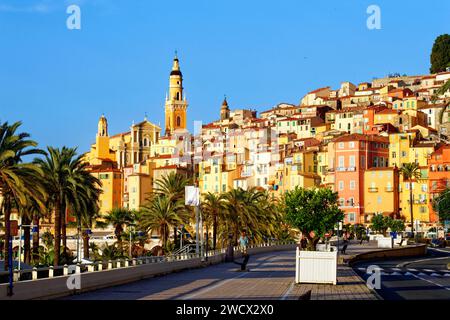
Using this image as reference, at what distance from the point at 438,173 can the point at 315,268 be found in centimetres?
12100

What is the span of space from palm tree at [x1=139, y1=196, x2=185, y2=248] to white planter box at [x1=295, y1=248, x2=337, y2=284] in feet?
155

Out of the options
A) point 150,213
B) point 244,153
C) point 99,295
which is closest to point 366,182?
point 244,153

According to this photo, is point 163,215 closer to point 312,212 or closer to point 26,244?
point 312,212

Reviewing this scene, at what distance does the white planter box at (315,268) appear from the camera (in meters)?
32.1

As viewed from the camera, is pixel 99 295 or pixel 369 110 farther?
pixel 369 110

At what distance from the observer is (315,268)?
32.6 metres

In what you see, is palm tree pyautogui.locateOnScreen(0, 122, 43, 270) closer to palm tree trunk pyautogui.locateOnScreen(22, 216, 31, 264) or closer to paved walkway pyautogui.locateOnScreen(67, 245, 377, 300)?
paved walkway pyautogui.locateOnScreen(67, 245, 377, 300)

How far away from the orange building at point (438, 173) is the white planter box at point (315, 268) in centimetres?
11686

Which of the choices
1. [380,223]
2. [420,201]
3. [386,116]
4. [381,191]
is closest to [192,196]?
[380,223]

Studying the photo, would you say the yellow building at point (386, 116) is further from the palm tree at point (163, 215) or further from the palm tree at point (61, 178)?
the palm tree at point (61, 178)

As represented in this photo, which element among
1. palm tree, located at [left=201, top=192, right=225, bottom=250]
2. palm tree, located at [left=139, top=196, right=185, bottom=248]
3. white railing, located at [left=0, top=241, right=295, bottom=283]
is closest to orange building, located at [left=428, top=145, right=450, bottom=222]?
palm tree, located at [left=201, top=192, right=225, bottom=250]

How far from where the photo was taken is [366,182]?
6088 inches
